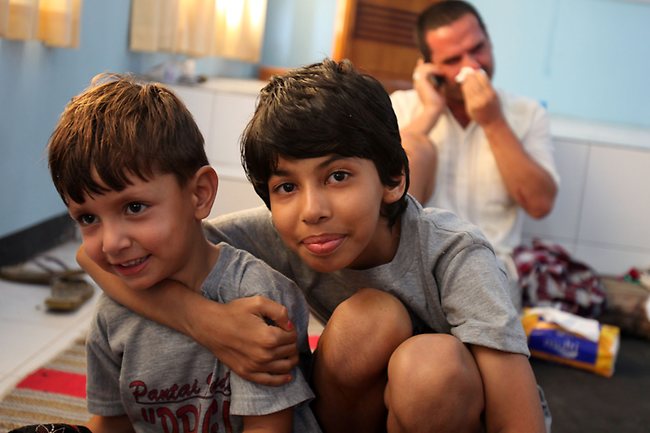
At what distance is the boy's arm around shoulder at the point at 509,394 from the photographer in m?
1.10

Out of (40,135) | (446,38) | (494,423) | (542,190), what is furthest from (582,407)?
(40,135)

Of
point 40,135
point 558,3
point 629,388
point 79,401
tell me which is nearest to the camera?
point 79,401

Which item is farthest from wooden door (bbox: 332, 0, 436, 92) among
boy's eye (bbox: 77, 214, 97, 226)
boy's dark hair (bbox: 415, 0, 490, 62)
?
boy's eye (bbox: 77, 214, 97, 226)

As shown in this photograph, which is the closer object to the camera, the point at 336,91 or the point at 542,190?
the point at 336,91

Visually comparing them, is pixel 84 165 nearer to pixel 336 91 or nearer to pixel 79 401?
pixel 336 91

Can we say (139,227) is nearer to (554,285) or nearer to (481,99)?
(481,99)

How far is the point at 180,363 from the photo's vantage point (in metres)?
1.16

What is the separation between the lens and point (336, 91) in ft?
3.70

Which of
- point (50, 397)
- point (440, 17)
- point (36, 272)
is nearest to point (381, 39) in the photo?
point (440, 17)

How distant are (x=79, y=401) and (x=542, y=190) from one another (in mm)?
1210

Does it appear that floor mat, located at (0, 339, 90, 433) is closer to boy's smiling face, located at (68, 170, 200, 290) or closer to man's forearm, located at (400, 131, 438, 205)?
boy's smiling face, located at (68, 170, 200, 290)

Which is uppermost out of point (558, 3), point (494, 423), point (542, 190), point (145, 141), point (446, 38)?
point (558, 3)

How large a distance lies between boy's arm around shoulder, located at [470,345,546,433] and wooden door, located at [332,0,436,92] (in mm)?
2363

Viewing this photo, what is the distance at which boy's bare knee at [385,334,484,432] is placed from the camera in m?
1.10
